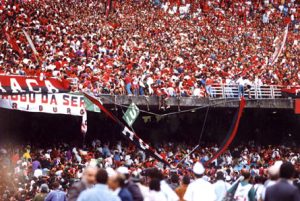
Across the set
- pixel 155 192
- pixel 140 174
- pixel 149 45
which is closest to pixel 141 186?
pixel 155 192

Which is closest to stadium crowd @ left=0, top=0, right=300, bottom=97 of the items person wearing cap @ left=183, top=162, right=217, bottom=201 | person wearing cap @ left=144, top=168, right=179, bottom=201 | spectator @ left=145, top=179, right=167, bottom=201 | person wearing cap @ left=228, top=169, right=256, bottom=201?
person wearing cap @ left=228, top=169, right=256, bottom=201

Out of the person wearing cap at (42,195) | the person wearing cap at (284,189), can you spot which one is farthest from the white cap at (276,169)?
the person wearing cap at (42,195)

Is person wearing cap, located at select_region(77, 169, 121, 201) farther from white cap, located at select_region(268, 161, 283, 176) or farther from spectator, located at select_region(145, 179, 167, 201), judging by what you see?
white cap, located at select_region(268, 161, 283, 176)

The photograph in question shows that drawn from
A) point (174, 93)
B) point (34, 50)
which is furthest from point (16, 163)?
point (174, 93)

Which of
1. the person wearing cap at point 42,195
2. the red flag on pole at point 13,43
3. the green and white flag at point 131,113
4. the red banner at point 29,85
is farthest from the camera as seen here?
the red flag on pole at point 13,43

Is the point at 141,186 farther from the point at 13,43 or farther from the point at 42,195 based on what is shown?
the point at 13,43

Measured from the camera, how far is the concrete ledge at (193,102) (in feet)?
88.2

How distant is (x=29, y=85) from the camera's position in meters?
23.1

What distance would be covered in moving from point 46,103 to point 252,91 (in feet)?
32.2

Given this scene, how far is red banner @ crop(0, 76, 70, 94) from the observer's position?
22.6 metres

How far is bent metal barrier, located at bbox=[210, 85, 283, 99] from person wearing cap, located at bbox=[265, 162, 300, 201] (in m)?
20.5

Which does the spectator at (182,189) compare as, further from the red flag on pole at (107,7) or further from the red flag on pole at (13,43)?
the red flag on pole at (107,7)

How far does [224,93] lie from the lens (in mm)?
29422

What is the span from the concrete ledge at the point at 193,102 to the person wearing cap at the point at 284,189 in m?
17.4
